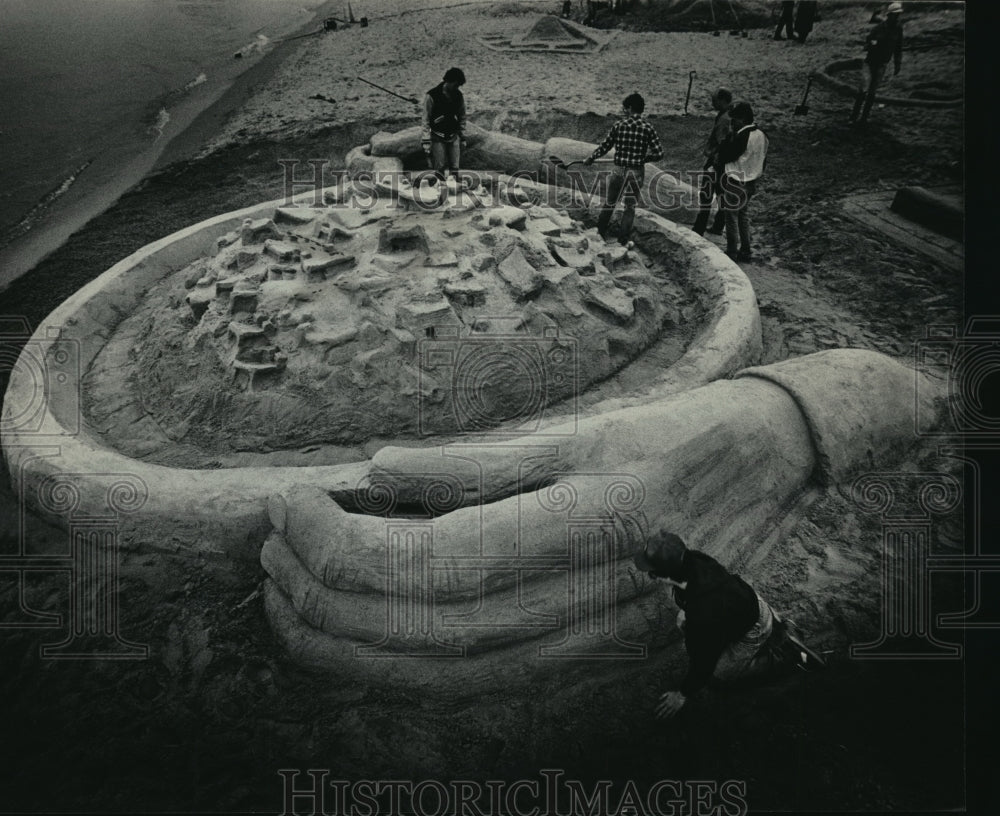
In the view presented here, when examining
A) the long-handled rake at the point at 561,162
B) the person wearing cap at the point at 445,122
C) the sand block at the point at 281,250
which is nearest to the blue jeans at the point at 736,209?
the long-handled rake at the point at 561,162

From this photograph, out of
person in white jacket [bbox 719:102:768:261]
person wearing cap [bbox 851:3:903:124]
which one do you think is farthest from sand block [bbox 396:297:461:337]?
person wearing cap [bbox 851:3:903:124]

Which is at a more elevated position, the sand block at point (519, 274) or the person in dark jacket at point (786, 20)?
the person in dark jacket at point (786, 20)

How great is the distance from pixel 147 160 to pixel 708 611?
922 centimetres

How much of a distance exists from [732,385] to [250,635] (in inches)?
96.8

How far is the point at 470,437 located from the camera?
3121 mm

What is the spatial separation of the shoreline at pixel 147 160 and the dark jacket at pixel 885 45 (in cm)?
863

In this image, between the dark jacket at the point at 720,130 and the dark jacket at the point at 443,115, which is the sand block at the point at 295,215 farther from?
the dark jacket at the point at 720,130

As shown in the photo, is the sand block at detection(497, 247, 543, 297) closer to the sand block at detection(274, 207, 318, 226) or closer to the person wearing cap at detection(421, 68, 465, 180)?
the sand block at detection(274, 207, 318, 226)

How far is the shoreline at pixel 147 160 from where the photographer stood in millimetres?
6109

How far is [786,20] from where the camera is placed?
11.2 meters

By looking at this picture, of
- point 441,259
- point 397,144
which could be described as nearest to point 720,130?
point 397,144

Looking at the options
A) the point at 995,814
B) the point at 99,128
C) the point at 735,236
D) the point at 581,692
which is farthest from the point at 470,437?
the point at 99,128

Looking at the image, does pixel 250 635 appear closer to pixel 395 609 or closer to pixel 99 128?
pixel 395 609

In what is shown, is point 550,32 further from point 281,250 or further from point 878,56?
point 281,250
